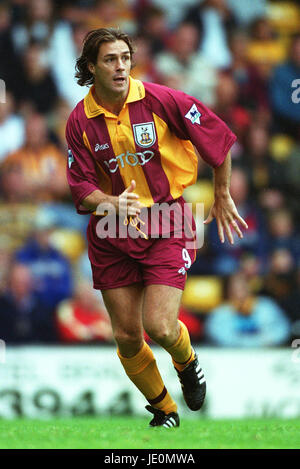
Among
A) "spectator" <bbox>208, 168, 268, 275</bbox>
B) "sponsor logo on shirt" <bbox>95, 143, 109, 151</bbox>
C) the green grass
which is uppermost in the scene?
"sponsor logo on shirt" <bbox>95, 143, 109, 151</bbox>

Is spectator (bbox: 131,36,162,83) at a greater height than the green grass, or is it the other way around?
spectator (bbox: 131,36,162,83)

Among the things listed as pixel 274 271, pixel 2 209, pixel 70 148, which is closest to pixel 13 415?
pixel 2 209

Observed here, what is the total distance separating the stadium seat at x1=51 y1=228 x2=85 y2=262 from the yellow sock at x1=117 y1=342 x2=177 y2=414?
3897mm

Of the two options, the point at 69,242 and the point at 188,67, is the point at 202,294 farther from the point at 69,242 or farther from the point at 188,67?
the point at 188,67

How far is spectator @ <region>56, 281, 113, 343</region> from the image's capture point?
373 inches

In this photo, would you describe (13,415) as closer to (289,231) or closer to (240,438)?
(289,231)

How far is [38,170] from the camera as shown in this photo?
10.0m

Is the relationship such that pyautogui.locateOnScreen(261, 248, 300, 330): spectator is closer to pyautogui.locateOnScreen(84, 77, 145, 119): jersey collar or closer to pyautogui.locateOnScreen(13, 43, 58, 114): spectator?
pyautogui.locateOnScreen(13, 43, 58, 114): spectator

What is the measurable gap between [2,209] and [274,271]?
305 cm

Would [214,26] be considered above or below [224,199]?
above

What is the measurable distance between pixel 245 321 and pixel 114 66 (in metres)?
4.52

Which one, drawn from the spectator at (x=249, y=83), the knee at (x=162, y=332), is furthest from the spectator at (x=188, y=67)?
the knee at (x=162, y=332)

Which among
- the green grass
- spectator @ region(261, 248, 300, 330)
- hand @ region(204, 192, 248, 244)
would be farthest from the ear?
spectator @ region(261, 248, 300, 330)

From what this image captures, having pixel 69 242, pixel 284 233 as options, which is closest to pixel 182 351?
pixel 69 242
